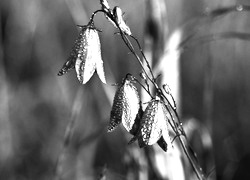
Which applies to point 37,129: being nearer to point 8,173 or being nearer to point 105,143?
point 105,143

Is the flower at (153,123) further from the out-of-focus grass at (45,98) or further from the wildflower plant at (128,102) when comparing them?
the out-of-focus grass at (45,98)

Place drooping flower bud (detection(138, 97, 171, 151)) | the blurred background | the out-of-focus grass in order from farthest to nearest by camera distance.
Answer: the out-of-focus grass, the blurred background, drooping flower bud (detection(138, 97, 171, 151))

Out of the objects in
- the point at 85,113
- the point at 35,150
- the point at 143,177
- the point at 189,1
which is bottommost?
the point at 143,177

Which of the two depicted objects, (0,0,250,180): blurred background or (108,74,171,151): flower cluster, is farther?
(0,0,250,180): blurred background

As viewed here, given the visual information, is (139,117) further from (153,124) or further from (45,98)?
(45,98)

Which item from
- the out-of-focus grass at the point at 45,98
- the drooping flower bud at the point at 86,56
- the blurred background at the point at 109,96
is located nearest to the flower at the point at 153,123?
the drooping flower bud at the point at 86,56

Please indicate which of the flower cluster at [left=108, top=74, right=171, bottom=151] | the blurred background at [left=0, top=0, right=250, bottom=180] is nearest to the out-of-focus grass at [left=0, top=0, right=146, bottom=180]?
the blurred background at [left=0, top=0, right=250, bottom=180]

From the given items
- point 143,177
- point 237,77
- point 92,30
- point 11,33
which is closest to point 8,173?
point 143,177

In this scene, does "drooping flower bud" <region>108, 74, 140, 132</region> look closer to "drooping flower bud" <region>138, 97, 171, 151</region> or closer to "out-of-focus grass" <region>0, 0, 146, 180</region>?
"drooping flower bud" <region>138, 97, 171, 151</region>
